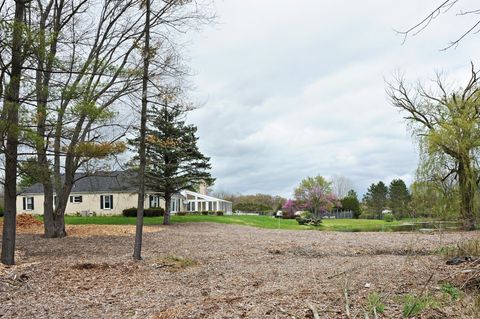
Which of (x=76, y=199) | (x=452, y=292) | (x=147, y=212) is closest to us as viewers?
(x=452, y=292)

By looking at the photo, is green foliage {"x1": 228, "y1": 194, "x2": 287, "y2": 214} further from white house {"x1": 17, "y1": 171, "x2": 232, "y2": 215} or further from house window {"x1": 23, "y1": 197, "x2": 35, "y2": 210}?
house window {"x1": 23, "y1": 197, "x2": 35, "y2": 210}

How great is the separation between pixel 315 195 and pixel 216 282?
4366 cm

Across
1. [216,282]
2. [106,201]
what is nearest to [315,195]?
[106,201]

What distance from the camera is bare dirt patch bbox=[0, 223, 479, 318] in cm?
562

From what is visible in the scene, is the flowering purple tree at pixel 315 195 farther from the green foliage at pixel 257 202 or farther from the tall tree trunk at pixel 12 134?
the tall tree trunk at pixel 12 134

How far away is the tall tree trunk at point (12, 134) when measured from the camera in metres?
9.32

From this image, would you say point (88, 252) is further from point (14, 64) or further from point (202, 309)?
point (202, 309)

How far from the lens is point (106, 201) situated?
41031 millimetres

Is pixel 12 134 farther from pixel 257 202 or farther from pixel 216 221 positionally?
pixel 257 202

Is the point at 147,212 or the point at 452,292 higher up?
the point at 147,212

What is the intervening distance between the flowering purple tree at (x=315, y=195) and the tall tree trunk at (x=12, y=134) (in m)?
42.6

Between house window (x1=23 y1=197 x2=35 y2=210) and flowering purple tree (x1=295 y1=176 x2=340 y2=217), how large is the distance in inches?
1122

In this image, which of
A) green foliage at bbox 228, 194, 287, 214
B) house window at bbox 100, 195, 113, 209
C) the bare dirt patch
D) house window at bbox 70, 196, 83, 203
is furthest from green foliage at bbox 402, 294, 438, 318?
green foliage at bbox 228, 194, 287, 214

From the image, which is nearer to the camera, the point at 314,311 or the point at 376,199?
the point at 314,311
